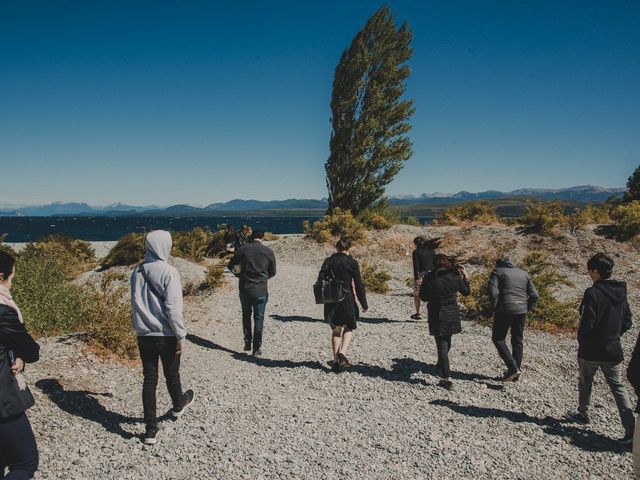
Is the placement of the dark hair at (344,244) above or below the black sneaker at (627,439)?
above

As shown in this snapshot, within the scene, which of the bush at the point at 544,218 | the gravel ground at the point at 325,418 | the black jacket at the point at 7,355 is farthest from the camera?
the bush at the point at 544,218

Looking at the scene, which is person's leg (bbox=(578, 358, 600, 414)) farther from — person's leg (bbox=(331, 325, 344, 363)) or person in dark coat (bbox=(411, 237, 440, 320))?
person in dark coat (bbox=(411, 237, 440, 320))

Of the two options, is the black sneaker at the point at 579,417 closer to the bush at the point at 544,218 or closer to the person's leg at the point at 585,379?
the person's leg at the point at 585,379

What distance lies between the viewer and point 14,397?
9.03 ft

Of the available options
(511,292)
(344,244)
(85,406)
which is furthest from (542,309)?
(85,406)

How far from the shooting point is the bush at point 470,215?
24.6m

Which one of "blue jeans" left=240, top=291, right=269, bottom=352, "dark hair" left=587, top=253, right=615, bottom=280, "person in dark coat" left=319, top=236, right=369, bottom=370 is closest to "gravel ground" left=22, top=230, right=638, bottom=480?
"blue jeans" left=240, top=291, right=269, bottom=352

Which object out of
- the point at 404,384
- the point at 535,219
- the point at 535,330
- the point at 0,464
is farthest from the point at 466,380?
the point at 535,219

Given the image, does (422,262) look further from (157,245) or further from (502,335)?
(157,245)

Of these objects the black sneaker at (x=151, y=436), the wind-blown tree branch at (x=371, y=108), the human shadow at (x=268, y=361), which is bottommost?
the human shadow at (x=268, y=361)

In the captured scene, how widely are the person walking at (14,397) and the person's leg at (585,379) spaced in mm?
5712

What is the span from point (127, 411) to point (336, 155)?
20.8 meters

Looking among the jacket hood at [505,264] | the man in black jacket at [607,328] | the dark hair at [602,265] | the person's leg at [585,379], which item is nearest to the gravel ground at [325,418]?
the person's leg at [585,379]

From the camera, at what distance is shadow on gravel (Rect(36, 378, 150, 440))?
15.3ft
